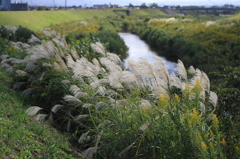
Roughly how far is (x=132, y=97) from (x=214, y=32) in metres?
16.6

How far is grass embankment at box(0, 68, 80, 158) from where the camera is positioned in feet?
12.3

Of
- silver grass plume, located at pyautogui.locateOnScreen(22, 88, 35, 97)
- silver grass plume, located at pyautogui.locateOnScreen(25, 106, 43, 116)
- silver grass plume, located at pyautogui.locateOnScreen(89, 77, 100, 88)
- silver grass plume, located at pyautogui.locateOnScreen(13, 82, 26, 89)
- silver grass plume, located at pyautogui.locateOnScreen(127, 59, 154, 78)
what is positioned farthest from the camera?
silver grass plume, located at pyautogui.locateOnScreen(13, 82, 26, 89)

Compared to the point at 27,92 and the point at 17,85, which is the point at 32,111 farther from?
the point at 17,85

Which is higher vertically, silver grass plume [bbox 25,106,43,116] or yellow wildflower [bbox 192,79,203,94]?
yellow wildflower [bbox 192,79,203,94]

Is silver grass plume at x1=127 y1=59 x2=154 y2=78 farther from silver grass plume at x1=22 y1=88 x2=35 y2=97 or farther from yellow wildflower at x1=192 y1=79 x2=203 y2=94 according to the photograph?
silver grass plume at x1=22 y1=88 x2=35 y2=97

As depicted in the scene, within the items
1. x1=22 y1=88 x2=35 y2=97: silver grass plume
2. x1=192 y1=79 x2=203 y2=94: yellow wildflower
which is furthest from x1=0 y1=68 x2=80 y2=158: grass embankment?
x1=192 y1=79 x2=203 y2=94: yellow wildflower

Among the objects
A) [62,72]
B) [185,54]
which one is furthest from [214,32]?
[62,72]

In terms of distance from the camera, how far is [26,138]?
4.18 meters

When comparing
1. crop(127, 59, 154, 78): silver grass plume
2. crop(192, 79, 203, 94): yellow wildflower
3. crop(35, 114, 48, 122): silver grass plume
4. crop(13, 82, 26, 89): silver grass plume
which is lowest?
crop(35, 114, 48, 122): silver grass plume

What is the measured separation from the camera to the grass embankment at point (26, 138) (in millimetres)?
3738

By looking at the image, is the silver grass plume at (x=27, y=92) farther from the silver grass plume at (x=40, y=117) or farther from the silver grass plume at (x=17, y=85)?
the silver grass plume at (x=40, y=117)

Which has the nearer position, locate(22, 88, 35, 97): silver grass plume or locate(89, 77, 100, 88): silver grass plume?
locate(89, 77, 100, 88): silver grass plume

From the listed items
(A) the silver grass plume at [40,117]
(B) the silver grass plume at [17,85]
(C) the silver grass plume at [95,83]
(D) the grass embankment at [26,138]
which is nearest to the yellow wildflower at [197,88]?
(C) the silver grass plume at [95,83]

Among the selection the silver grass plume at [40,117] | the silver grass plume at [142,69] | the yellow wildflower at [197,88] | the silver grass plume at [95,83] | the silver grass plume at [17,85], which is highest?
the silver grass plume at [142,69]
